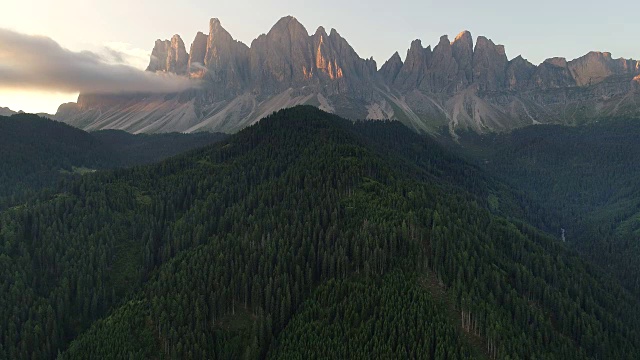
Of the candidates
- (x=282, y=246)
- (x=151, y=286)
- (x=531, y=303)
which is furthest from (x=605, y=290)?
(x=151, y=286)

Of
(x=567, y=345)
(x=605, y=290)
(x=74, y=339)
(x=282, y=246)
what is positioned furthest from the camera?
(x=605, y=290)

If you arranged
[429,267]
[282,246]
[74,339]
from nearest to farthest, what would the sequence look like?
[74,339], [429,267], [282,246]

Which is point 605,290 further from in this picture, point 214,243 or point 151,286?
point 151,286

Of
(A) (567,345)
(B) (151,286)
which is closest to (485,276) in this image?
(A) (567,345)

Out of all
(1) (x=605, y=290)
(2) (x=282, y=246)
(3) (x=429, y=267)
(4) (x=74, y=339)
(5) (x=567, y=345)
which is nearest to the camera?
(5) (x=567, y=345)

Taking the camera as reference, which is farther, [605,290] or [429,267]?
[605,290]

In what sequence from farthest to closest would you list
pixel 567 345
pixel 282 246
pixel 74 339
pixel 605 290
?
pixel 605 290
pixel 282 246
pixel 74 339
pixel 567 345

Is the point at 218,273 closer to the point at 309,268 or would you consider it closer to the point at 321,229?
the point at 309,268

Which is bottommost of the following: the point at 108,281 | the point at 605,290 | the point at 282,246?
the point at 605,290

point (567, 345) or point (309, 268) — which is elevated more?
point (309, 268)
